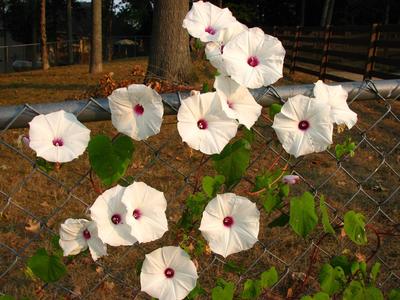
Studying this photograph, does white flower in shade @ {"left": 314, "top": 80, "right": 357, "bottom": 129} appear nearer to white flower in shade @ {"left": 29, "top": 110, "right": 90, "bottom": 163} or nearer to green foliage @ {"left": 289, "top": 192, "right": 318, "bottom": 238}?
green foliage @ {"left": 289, "top": 192, "right": 318, "bottom": 238}

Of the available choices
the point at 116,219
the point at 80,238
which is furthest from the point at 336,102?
the point at 80,238

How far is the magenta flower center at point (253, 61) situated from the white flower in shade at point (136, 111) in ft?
0.88

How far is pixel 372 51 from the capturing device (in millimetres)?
10039

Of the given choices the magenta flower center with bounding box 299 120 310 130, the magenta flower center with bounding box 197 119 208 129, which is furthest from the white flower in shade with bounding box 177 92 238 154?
the magenta flower center with bounding box 299 120 310 130

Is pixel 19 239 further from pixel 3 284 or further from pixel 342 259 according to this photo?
pixel 342 259

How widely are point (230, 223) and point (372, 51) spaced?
9762mm

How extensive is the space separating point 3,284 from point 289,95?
81.3 inches

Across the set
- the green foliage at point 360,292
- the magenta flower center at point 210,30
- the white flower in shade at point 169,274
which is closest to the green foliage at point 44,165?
the white flower in shade at point 169,274

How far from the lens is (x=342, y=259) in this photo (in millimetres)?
1762

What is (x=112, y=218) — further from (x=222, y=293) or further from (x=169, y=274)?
(x=222, y=293)

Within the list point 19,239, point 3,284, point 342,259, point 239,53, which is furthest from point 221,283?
point 19,239

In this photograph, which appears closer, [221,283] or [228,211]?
[228,211]

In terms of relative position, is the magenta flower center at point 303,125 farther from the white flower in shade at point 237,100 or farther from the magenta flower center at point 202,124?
the magenta flower center at point 202,124

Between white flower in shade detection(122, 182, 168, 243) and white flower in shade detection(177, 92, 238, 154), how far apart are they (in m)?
0.17
